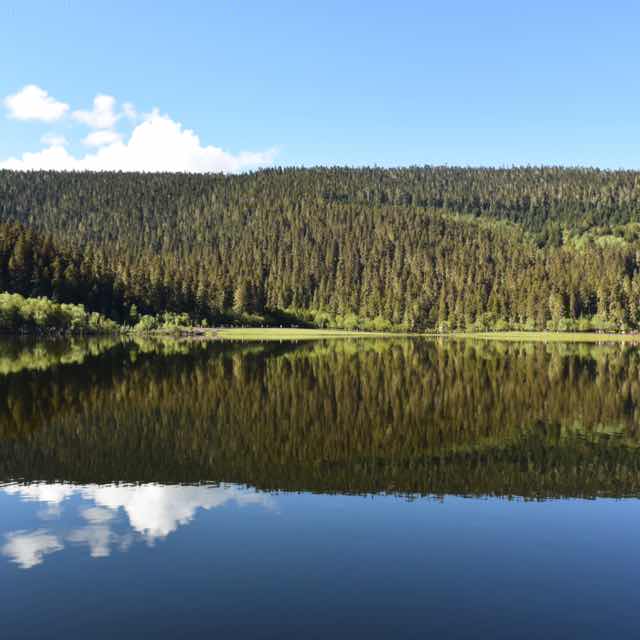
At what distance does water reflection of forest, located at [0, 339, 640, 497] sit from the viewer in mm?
27938

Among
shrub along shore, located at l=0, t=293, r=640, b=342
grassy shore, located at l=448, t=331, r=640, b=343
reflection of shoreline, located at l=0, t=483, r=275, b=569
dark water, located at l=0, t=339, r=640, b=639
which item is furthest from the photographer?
grassy shore, located at l=448, t=331, r=640, b=343

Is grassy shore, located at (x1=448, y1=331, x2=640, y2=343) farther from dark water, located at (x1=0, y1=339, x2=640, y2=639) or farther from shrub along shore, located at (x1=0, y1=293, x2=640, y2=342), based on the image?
dark water, located at (x1=0, y1=339, x2=640, y2=639)

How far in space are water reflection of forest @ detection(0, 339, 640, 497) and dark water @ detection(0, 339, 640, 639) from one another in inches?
7.2

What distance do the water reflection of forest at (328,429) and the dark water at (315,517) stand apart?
0.18 m

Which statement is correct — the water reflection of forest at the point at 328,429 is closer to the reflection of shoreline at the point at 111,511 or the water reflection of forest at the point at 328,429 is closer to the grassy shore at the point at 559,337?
the reflection of shoreline at the point at 111,511

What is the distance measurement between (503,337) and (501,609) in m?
171

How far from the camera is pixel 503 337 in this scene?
180 meters

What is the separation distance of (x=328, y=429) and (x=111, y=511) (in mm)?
16673

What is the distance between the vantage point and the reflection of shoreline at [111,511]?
19.5m

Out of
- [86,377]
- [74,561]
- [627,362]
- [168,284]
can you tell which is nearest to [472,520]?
[74,561]

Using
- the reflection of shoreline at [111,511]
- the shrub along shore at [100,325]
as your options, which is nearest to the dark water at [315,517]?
the reflection of shoreline at [111,511]

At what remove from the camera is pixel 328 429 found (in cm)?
3756

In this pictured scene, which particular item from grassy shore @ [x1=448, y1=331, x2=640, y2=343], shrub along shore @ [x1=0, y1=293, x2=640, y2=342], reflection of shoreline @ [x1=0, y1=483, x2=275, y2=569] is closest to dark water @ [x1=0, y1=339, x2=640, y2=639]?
reflection of shoreline @ [x1=0, y1=483, x2=275, y2=569]

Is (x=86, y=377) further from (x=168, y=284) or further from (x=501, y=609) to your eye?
(x=168, y=284)
